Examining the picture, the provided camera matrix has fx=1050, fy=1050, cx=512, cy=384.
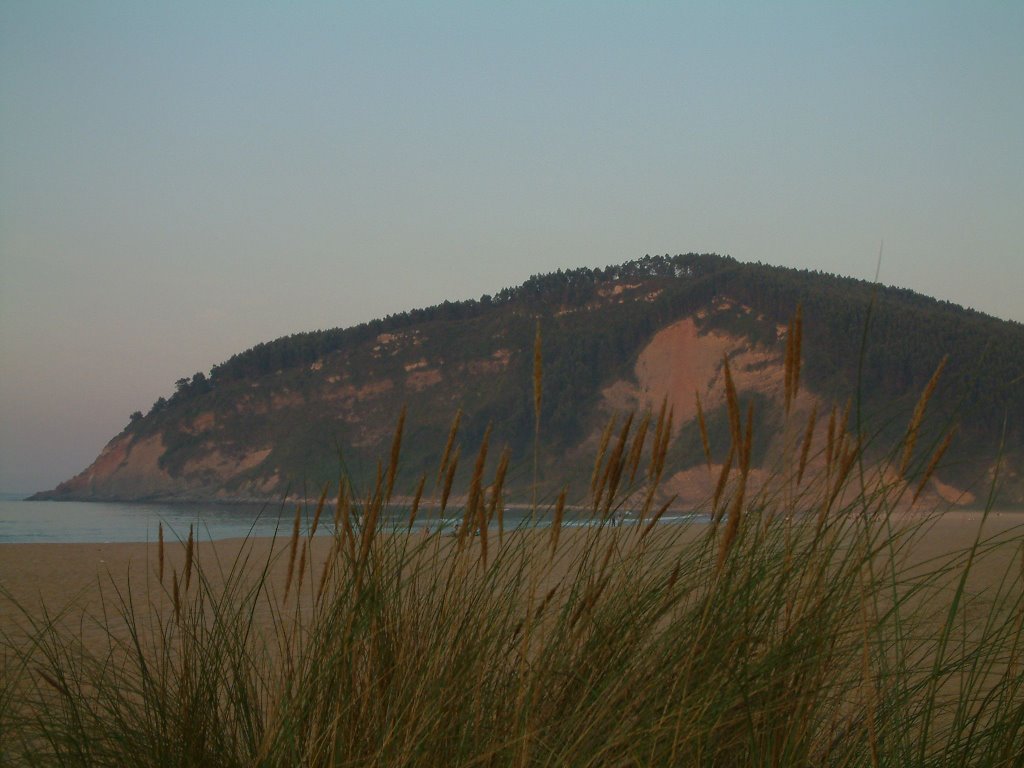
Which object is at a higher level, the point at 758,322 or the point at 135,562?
the point at 758,322

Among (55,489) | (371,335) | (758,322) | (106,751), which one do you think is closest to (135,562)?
(106,751)

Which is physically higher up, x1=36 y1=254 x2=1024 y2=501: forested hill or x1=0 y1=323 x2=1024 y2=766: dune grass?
x1=36 y1=254 x2=1024 y2=501: forested hill

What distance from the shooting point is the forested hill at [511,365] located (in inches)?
2430

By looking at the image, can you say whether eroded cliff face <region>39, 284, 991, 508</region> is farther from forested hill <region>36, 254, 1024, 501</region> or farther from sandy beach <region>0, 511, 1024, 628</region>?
sandy beach <region>0, 511, 1024, 628</region>

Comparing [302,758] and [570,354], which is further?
[570,354]

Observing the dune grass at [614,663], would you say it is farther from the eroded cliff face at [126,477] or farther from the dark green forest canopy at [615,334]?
the eroded cliff face at [126,477]

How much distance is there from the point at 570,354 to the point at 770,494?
70982mm

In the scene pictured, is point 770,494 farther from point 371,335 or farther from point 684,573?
point 371,335

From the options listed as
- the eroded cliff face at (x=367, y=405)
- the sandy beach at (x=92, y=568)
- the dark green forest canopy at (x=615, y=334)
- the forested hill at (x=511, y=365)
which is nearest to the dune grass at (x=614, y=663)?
the sandy beach at (x=92, y=568)

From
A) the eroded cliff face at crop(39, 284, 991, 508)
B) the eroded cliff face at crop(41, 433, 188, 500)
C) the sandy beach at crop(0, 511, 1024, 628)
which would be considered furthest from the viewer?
the eroded cliff face at crop(41, 433, 188, 500)

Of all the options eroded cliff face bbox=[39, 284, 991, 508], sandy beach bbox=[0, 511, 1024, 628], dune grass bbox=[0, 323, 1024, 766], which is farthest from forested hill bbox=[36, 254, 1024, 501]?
dune grass bbox=[0, 323, 1024, 766]

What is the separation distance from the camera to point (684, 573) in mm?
2096

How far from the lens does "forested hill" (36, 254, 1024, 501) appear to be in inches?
2430

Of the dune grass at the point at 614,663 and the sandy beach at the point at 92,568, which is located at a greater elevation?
the dune grass at the point at 614,663
